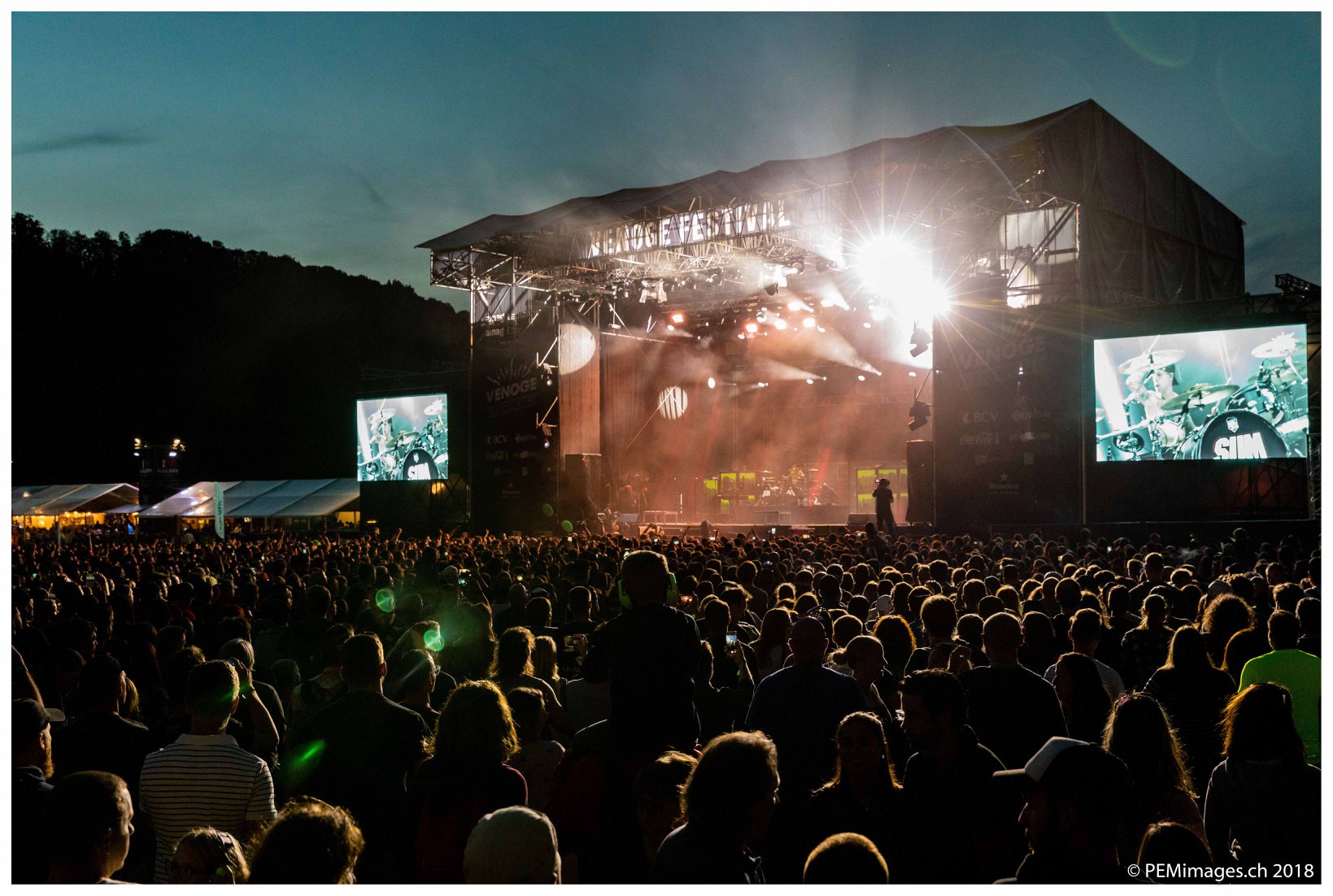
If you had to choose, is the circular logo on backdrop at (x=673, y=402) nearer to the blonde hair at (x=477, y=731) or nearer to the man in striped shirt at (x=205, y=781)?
the man in striped shirt at (x=205, y=781)

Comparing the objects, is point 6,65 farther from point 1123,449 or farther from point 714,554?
point 1123,449

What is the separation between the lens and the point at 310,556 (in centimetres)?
1412

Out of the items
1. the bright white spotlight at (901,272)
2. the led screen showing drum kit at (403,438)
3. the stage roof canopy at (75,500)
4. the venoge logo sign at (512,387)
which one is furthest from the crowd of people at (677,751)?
the stage roof canopy at (75,500)

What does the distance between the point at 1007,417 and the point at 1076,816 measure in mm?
19887

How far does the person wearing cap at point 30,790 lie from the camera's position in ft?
9.09

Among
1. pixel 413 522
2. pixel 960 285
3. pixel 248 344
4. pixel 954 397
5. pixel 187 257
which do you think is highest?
pixel 187 257

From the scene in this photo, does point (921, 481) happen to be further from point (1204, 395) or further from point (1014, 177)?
point (1014, 177)

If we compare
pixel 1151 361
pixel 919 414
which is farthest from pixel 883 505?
pixel 1151 361

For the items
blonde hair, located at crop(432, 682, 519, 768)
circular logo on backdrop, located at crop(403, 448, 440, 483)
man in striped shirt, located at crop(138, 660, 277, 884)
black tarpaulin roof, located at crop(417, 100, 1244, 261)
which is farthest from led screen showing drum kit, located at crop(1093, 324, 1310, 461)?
circular logo on backdrop, located at crop(403, 448, 440, 483)

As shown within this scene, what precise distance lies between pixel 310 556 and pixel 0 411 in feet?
32.2

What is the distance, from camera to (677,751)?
3248 mm

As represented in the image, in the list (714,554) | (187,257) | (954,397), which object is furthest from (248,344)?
(714,554)

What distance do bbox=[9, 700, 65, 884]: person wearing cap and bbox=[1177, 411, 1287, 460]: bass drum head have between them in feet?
62.2

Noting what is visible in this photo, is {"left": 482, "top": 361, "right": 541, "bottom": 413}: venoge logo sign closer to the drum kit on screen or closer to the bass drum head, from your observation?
the drum kit on screen
